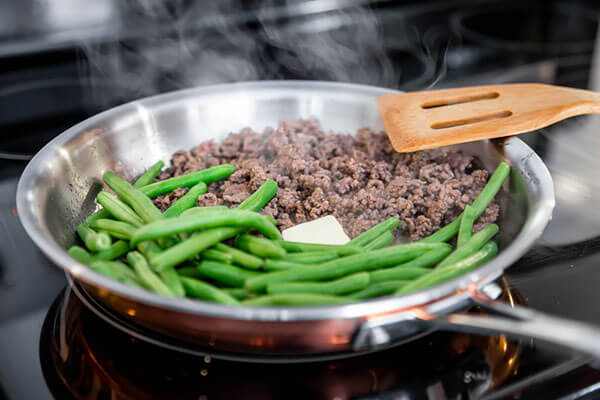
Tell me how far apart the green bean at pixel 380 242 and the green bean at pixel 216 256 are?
463 millimetres

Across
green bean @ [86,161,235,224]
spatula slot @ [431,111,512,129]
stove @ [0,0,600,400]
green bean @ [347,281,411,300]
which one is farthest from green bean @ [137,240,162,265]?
spatula slot @ [431,111,512,129]

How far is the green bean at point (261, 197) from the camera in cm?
190

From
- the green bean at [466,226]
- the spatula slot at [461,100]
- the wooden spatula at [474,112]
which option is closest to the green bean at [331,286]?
the green bean at [466,226]

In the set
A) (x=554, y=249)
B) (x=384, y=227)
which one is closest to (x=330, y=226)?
(x=384, y=227)

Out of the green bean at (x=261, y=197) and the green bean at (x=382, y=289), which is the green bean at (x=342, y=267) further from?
the green bean at (x=261, y=197)

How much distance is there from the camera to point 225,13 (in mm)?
3059

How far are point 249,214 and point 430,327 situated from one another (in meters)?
0.69

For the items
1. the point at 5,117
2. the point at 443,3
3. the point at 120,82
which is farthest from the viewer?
the point at 443,3

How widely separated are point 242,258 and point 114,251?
44 centimetres

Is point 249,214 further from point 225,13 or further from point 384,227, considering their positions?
point 225,13

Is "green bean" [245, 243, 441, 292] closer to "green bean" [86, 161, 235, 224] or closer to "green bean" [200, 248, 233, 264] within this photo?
"green bean" [200, 248, 233, 264]

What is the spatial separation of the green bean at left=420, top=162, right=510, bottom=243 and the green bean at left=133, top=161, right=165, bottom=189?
1.16 m

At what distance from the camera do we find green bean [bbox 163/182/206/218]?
1853mm

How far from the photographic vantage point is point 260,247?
159 cm
